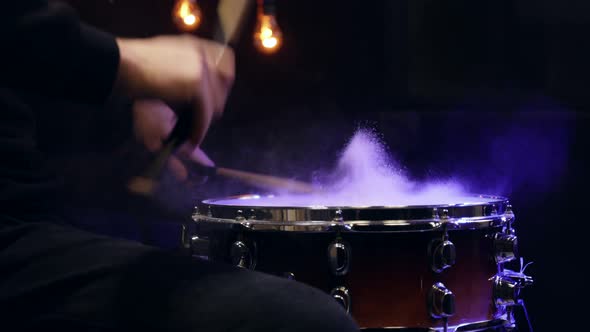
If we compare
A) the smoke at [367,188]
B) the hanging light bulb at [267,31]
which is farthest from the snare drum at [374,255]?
the hanging light bulb at [267,31]

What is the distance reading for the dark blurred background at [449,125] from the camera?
7.77ft

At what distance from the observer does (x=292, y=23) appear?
3.11 m

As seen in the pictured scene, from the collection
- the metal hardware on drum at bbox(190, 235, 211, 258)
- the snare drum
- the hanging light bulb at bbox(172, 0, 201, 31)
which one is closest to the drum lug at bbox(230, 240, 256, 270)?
the snare drum

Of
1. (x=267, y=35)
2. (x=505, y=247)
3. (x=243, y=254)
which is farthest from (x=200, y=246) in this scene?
(x=267, y=35)

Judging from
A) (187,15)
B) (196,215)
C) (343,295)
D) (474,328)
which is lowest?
(474,328)

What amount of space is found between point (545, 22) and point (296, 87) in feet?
3.94

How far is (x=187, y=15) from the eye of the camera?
3045 mm

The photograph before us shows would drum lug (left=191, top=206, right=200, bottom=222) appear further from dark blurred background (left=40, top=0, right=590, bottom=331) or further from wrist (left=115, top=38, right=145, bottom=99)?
wrist (left=115, top=38, right=145, bottom=99)

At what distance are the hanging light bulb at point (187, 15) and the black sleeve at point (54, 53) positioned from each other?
2.37 meters

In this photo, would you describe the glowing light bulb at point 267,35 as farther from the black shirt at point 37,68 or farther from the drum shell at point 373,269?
the black shirt at point 37,68

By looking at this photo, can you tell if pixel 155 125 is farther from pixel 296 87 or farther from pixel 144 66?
pixel 296 87

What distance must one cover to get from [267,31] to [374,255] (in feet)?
6.06

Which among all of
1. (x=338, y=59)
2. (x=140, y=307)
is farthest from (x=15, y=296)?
(x=338, y=59)

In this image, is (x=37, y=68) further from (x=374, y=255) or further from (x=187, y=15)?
(x=187, y=15)
